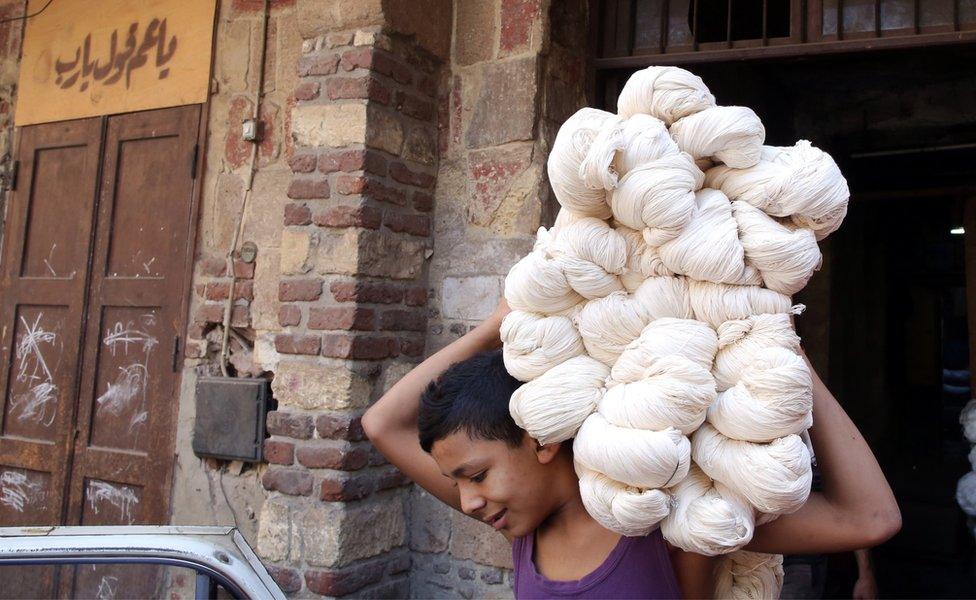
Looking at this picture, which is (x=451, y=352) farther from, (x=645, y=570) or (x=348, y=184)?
(x=348, y=184)

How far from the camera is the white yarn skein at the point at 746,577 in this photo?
1393 mm

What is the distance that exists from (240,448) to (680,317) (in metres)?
2.44

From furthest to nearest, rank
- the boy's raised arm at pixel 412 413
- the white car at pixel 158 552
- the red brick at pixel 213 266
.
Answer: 1. the red brick at pixel 213 266
2. the boy's raised arm at pixel 412 413
3. the white car at pixel 158 552

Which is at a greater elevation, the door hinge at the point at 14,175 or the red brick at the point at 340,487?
the door hinge at the point at 14,175

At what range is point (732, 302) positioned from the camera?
1.17m

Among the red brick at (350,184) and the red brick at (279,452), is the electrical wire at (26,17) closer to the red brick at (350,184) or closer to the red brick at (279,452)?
the red brick at (350,184)

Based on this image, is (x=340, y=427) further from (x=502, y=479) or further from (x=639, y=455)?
(x=639, y=455)

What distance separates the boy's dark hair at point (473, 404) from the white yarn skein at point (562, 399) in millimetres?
137

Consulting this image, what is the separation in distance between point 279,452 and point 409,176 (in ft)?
3.65

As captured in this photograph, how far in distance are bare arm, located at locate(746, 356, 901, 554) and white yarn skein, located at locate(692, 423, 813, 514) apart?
178mm

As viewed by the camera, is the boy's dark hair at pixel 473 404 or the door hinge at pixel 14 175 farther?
the door hinge at pixel 14 175

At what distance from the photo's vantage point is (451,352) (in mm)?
1748

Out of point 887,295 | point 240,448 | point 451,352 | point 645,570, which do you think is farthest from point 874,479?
point 887,295

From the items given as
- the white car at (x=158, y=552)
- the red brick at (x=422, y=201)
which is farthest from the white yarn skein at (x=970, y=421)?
the white car at (x=158, y=552)
